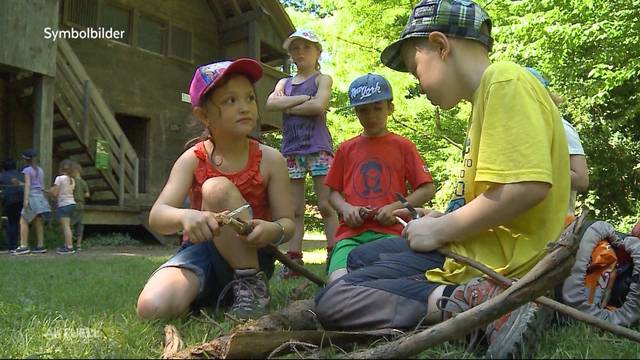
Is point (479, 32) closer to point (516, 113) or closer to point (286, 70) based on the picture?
point (516, 113)

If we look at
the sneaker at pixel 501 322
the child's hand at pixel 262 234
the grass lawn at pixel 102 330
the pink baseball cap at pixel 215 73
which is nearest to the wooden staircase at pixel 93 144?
the grass lawn at pixel 102 330

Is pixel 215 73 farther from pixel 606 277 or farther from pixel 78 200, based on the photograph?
pixel 78 200

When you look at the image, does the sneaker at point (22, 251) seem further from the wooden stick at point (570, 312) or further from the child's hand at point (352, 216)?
the wooden stick at point (570, 312)

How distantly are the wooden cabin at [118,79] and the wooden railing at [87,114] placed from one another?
19mm

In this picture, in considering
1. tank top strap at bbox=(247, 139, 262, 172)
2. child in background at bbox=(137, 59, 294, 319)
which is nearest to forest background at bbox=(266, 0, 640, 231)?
tank top strap at bbox=(247, 139, 262, 172)

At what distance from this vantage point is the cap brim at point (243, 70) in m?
2.77

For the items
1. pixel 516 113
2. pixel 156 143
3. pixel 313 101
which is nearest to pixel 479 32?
pixel 516 113

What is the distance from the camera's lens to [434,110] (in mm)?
14797

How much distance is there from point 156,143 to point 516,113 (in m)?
13.7

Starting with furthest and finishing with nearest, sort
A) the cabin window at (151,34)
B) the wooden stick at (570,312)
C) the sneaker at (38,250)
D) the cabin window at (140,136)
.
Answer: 1. the cabin window at (140,136)
2. the cabin window at (151,34)
3. the sneaker at (38,250)
4. the wooden stick at (570,312)

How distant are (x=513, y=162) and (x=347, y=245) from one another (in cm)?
160

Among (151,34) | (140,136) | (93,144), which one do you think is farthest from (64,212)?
(151,34)

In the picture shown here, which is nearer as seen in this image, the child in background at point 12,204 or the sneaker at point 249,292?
the sneaker at point 249,292

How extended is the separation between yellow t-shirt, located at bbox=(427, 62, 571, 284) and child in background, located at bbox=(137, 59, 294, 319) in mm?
908
